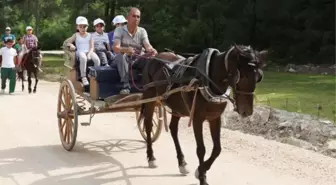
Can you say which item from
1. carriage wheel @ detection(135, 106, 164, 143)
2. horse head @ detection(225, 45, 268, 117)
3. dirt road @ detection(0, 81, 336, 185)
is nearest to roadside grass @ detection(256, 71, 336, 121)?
dirt road @ detection(0, 81, 336, 185)

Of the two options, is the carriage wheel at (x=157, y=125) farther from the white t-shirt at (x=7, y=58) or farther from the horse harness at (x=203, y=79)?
the white t-shirt at (x=7, y=58)

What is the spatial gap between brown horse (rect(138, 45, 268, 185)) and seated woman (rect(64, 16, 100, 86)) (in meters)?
1.98

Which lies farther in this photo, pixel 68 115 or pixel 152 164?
pixel 68 115

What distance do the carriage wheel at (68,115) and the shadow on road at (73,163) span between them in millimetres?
196

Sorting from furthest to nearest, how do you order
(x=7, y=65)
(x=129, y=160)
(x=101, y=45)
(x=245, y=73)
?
(x=7, y=65) → (x=101, y=45) → (x=129, y=160) → (x=245, y=73)

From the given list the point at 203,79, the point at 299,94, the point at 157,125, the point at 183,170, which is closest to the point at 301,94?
the point at 299,94

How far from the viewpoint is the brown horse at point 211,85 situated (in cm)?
641

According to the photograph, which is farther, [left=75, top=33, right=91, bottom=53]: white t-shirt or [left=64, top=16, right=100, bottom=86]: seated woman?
[left=75, top=33, right=91, bottom=53]: white t-shirt

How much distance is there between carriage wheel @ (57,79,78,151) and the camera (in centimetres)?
917

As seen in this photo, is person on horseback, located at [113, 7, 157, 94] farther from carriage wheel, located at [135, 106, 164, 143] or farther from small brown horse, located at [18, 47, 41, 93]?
small brown horse, located at [18, 47, 41, 93]

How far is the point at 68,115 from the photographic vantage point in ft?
31.5

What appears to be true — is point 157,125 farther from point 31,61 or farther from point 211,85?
point 31,61

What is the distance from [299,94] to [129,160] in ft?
36.0

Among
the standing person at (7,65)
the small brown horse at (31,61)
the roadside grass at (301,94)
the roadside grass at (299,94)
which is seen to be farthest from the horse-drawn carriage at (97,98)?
the small brown horse at (31,61)
